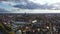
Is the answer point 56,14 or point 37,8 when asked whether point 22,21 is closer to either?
point 37,8

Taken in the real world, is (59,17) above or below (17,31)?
above

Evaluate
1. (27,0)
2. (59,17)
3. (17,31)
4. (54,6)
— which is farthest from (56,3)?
(17,31)

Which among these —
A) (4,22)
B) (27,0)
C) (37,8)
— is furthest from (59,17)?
(4,22)

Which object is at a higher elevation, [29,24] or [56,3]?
[56,3]

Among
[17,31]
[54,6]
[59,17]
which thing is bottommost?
[17,31]

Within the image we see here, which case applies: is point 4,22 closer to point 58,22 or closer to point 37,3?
point 37,3
